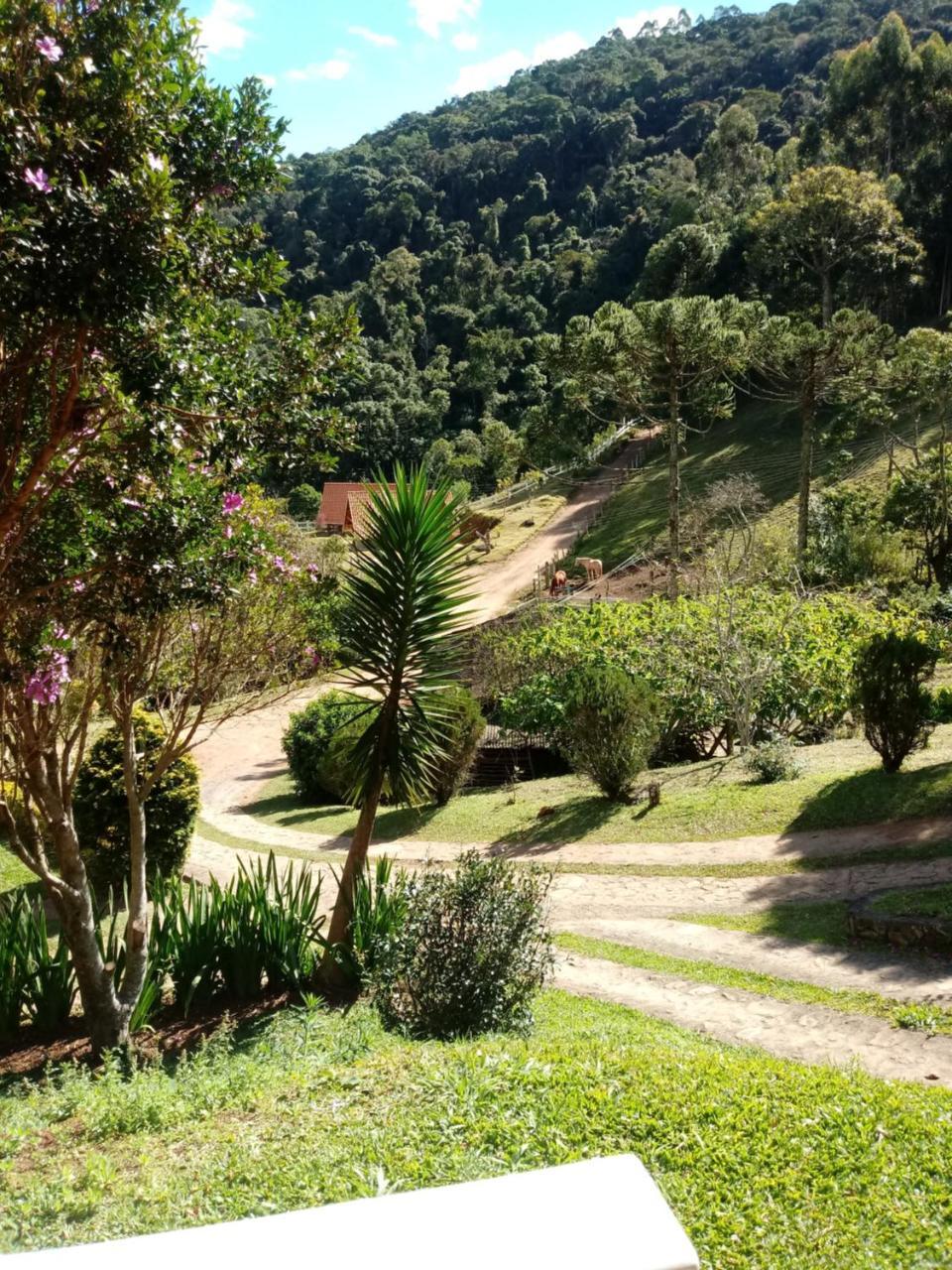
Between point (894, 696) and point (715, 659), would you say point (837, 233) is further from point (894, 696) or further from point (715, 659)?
point (894, 696)

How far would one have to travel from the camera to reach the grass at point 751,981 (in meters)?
5.70

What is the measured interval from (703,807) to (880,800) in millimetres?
1916

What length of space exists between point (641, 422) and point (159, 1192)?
1824 inches

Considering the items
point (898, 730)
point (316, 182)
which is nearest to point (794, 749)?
point (898, 730)

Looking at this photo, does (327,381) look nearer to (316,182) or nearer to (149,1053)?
(149,1053)

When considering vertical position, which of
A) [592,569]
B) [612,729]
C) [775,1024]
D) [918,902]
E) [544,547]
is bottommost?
[775,1024]

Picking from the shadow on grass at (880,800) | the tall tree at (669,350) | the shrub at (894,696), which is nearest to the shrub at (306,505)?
the tall tree at (669,350)

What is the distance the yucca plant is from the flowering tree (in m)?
0.83

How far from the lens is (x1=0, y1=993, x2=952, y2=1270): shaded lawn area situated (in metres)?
3.06

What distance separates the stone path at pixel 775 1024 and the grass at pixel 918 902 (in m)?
1.52

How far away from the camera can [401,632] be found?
6305 mm

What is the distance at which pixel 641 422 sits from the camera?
154 ft

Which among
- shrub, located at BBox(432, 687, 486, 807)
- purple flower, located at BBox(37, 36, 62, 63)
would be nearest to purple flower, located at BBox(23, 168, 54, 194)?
purple flower, located at BBox(37, 36, 62, 63)

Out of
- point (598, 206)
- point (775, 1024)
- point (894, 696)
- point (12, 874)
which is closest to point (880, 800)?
point (894, 696)
